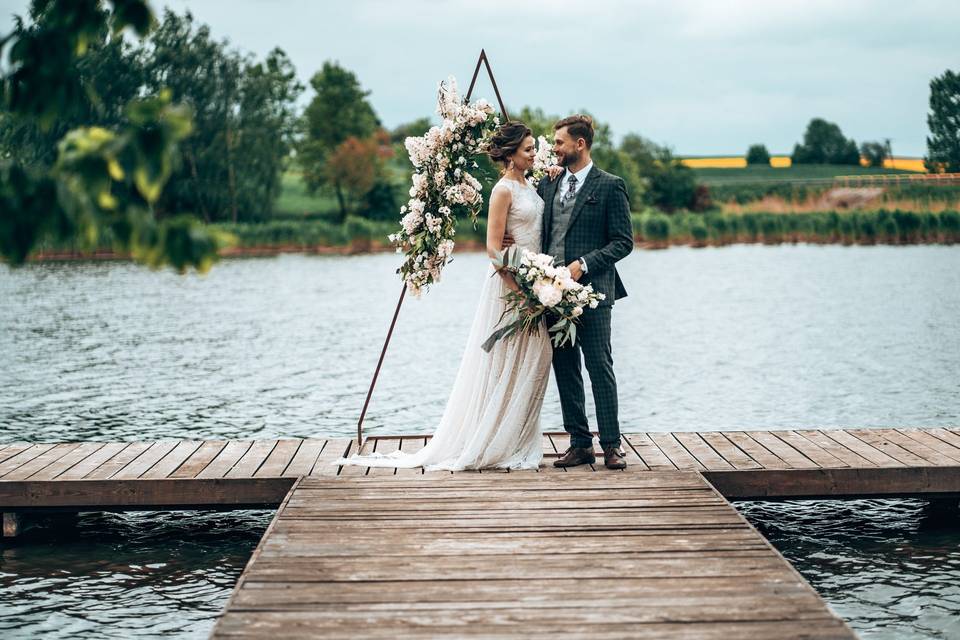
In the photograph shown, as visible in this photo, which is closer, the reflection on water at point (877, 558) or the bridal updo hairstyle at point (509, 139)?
the reflection on water at point (877, 558)

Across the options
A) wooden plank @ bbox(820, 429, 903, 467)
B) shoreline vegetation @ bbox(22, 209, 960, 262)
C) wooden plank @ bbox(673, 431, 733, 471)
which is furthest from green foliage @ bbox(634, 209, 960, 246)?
wooden plank @ bbox(673, 431, 733, 471)

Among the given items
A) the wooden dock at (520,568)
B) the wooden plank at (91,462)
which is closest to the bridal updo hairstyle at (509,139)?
the wooden dock at (520,568)

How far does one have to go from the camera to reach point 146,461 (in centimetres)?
718

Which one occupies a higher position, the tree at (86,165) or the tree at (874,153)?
the tree at (874,153)

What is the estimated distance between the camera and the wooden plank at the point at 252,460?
6727 millimetres

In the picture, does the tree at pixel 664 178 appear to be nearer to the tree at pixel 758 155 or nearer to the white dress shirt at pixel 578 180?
the tree at pixel 758 155

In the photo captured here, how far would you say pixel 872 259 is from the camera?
34.7 meters

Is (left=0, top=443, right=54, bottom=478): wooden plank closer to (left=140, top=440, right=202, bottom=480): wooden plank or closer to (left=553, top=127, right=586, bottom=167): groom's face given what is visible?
(left=140, top=440, right=202, bottom=480): wooden plank

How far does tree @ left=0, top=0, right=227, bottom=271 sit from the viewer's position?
2.55 metres

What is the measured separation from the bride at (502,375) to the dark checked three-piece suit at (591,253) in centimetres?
12

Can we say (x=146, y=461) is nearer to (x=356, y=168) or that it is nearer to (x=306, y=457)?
(x=306, y=457)

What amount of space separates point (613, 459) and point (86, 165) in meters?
4.55

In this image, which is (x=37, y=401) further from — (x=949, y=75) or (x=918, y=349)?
(x=949, y=75)

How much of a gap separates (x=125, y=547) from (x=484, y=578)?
12.1 feet
